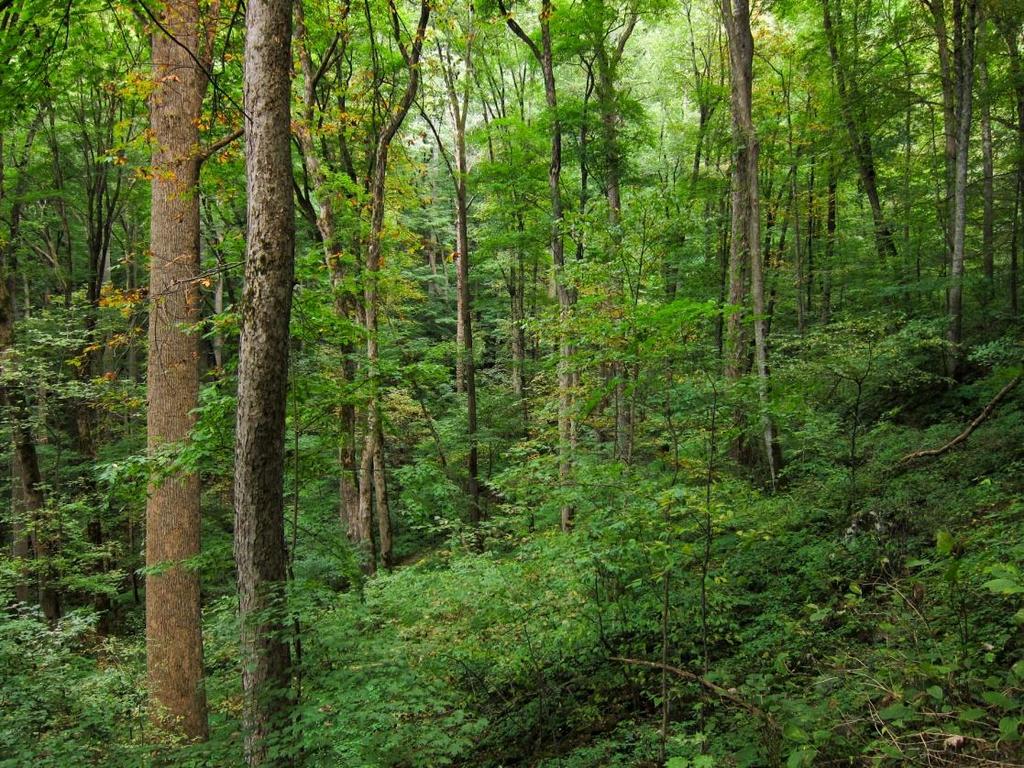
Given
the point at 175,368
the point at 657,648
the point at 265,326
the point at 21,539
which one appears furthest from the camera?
the point at 21,539

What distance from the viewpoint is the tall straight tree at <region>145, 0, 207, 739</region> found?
614 centimetres

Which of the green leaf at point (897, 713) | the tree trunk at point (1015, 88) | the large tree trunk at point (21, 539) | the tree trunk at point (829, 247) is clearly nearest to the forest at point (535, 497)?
the green leaf at point (897, 713)

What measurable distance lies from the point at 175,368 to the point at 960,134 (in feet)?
42.3

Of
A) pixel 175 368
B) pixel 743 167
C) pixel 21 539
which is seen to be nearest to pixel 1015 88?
pixel 743 167

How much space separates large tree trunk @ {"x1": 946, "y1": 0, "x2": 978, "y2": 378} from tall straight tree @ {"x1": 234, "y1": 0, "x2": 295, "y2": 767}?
10.2 m

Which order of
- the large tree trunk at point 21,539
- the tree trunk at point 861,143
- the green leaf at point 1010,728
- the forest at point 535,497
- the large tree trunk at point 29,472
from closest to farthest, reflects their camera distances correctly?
1. the green leaf at point 1010,728
2. the forest at point 535,497
3. the large tree trunk at point 29,472
4. the large tree trunk at point 21,539
5. the tree trunk at point 861,143

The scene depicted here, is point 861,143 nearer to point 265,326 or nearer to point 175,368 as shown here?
point 265,326

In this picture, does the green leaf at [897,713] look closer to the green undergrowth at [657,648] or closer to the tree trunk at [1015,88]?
the green undergrowth at [657,648]

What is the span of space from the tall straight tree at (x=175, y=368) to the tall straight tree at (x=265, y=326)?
2.39m

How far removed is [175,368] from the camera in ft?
21.0

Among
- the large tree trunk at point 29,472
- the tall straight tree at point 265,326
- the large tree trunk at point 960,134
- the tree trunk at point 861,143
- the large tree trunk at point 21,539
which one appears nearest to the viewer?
the tall straight tree at point 265,326

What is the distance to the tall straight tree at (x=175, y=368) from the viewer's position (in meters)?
6.14

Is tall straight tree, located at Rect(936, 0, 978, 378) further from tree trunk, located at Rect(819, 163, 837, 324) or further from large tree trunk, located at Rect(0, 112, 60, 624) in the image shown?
large tree trunk, located at Rect(0, 112, 60, 624)

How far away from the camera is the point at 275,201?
166 inches
